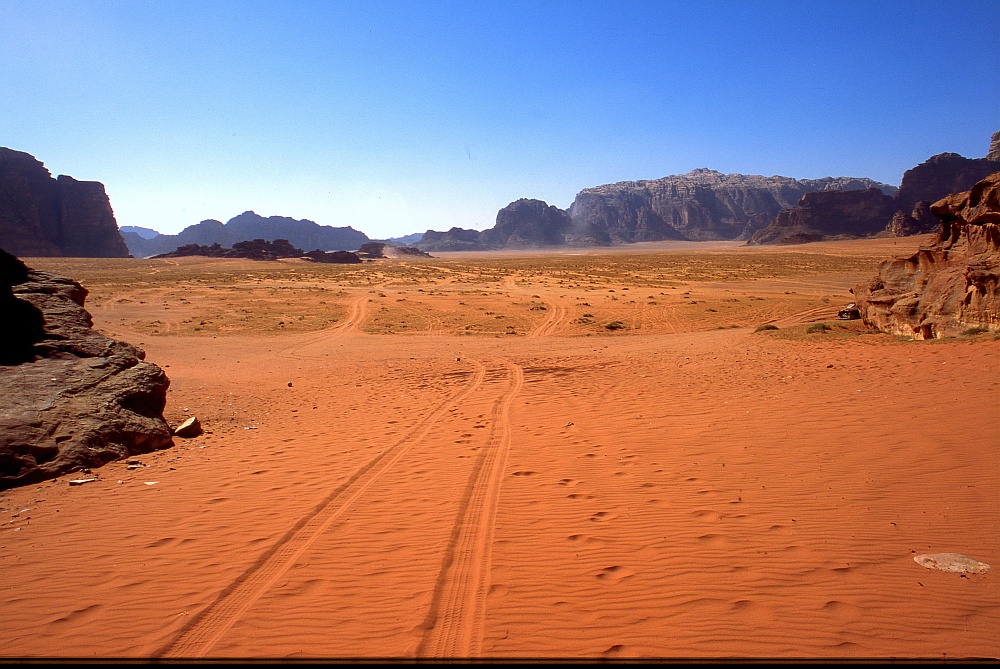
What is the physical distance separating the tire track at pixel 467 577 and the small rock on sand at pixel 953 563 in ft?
10.8

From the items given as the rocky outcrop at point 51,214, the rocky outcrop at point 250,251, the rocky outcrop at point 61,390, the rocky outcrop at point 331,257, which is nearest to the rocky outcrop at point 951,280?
the rocky outcrop at point 61,390

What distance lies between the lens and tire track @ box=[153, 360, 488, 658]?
328 centimetres

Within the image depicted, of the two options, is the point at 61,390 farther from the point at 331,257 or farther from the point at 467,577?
the point at 331,257

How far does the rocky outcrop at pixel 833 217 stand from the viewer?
136m

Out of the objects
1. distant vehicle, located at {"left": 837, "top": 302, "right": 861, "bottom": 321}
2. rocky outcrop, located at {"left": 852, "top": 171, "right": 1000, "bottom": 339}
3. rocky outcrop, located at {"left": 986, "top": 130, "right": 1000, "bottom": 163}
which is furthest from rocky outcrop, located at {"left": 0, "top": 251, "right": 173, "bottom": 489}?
rocky outcrop, located at {"left": 986, "top": 130, "right": 1000, "bottom": 163}

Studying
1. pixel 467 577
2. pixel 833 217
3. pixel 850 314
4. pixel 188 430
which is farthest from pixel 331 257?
pixel 833 217

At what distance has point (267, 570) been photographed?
418 cm

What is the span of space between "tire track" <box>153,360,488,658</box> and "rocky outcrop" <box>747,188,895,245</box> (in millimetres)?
147005

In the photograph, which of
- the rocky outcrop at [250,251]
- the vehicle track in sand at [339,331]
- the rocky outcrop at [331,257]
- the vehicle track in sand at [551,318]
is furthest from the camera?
the rocky outcrop at [250,251]

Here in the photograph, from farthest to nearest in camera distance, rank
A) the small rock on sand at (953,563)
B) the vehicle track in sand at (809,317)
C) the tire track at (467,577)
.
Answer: the vehicle track in sand at (809,317), the small rock on sand at (953,563), the tire track at (467,577)

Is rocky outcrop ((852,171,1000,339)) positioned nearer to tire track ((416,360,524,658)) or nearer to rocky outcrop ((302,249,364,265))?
tire track ((416,360,524,658))

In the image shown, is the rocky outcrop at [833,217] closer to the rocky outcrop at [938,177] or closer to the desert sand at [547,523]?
the rocky outcrop at [938,177]

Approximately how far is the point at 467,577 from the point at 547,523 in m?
1.16

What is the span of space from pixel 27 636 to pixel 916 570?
6.15 meters
